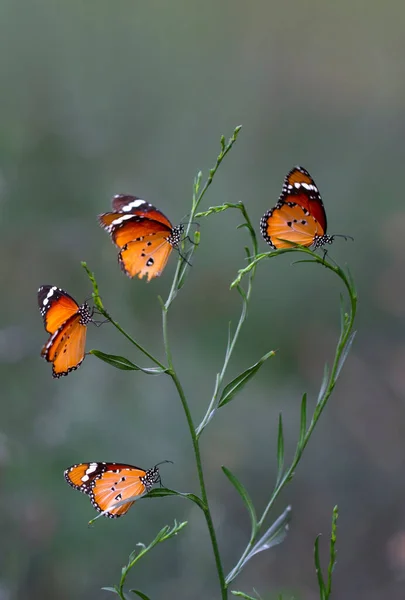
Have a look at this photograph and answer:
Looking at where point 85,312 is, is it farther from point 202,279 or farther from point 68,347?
point 202,279

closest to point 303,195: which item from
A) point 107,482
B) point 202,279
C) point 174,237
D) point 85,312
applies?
point 174,237

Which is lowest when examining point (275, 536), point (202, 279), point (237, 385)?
point (275, 536)

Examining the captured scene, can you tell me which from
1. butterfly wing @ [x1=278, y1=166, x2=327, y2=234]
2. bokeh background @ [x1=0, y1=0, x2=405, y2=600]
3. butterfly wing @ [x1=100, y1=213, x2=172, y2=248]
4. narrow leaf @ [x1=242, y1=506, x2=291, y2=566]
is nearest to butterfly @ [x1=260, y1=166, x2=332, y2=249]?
butterfly wing @ [x1=278, y1=166, x2=327, y2=234]

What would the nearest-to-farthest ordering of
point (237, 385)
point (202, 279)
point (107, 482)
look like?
point (237, 385) → point (107, 482) → point (202, 279)

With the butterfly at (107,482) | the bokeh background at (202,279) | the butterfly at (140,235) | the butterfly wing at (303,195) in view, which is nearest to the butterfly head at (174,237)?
the butterfly at (140,235)

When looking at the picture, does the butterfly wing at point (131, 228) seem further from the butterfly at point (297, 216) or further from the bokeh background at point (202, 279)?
the bokeh background at point (202, 279)

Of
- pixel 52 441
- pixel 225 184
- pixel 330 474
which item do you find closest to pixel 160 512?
pixel 52 441
